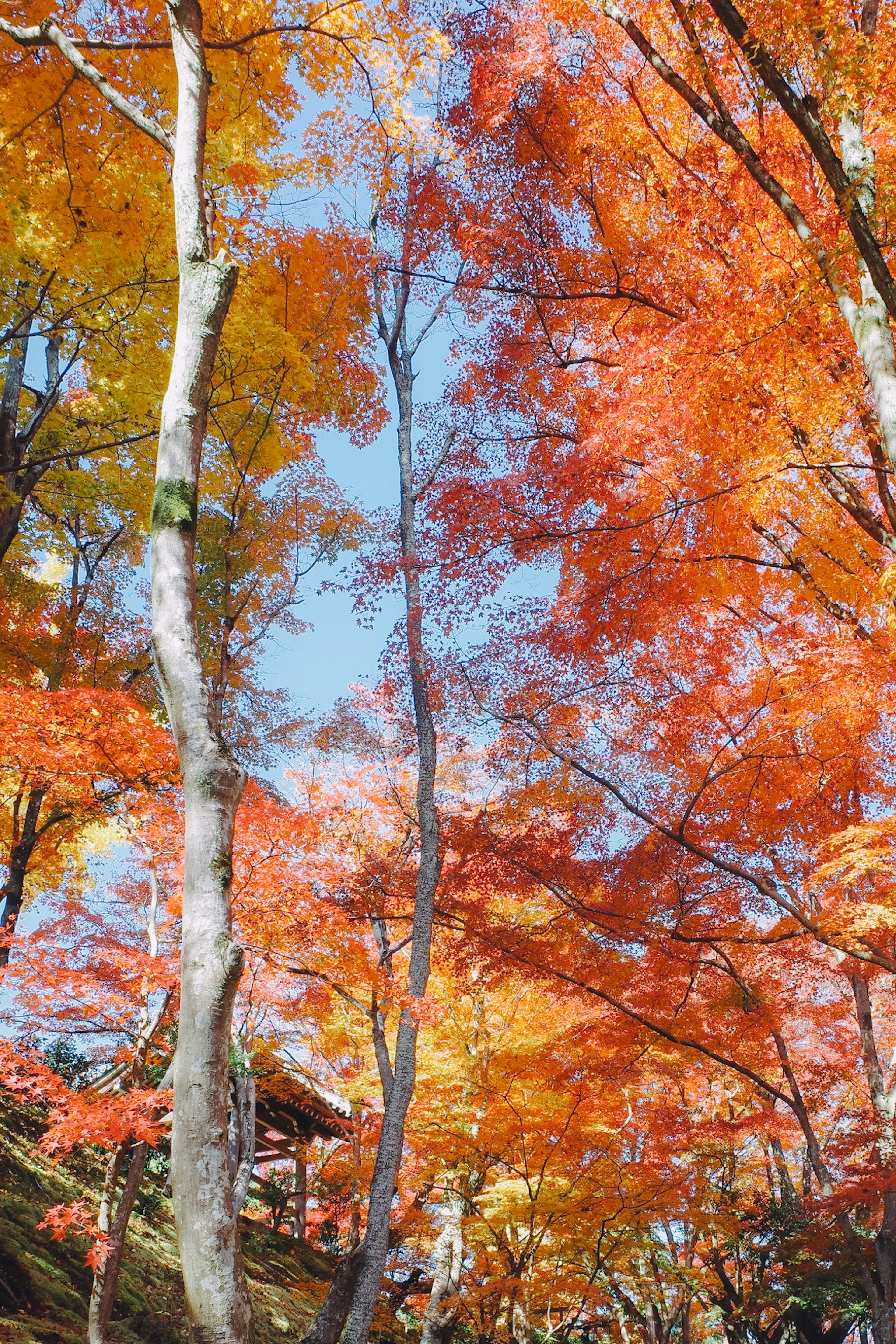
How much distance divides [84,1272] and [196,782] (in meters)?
9.41

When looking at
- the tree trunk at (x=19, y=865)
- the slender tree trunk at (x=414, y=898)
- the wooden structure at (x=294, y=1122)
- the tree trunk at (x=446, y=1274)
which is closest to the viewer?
the slender tree trunk at (x=414, y=898)

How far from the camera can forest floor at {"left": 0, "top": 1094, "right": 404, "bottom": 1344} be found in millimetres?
7934

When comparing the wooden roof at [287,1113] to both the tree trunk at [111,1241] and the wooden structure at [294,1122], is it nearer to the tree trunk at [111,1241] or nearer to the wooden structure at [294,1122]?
the wooden structure at [294,1122]

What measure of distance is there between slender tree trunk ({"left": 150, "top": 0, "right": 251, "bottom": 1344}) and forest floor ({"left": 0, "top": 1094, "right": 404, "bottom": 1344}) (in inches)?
258

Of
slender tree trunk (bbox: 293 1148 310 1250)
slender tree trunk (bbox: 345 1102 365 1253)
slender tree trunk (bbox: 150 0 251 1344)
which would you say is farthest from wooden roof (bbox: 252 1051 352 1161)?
→ slender tree trunk (bbox: 150 0 251 1344)

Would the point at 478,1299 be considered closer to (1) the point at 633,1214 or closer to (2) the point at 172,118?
(1) the point at 633,1214

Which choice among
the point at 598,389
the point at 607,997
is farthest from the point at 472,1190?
the point at 598,389

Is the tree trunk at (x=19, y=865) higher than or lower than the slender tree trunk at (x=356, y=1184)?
higher

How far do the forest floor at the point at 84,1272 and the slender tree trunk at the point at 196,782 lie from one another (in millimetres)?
6564

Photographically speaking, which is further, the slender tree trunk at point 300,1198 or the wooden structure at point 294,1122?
the slender tree trunk at point 300,1198

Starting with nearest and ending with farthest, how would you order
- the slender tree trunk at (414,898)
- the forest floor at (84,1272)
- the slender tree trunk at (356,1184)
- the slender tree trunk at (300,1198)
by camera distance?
the slender tree trunk at (414,898), the forest floor at (84,1272), the slender tree trunk at (356,1184), the slender tree trunk at (300,1198)

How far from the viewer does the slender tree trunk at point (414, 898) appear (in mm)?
7422

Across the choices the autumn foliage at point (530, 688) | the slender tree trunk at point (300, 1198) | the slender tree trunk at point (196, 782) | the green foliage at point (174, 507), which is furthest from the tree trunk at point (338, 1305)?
the slender tree trunk at point (300, 1198)

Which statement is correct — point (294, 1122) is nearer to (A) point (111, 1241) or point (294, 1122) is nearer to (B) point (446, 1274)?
(B) point (446, 1274)
